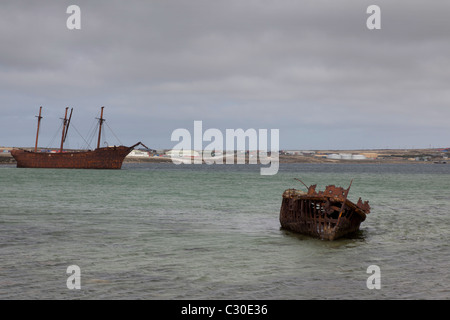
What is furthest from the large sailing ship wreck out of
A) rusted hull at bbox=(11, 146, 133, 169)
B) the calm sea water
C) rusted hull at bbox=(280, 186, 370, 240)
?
rusted hull at bbox=(280, 186, 370, 240)

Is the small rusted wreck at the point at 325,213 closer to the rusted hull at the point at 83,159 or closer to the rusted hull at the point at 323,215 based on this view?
the rusted hull at the point at 323,215

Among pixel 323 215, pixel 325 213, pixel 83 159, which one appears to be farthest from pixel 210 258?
pixel 83 159

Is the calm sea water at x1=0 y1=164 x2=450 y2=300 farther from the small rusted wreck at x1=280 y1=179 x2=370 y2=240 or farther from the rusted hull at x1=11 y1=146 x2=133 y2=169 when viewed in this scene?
the rusted hull at x1=11 y1=146 x2=133 y2=169

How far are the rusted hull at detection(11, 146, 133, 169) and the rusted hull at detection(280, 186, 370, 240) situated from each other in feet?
367

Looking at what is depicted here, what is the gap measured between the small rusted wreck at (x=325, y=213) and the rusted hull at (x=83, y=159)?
112 m

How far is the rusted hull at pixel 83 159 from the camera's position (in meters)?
128

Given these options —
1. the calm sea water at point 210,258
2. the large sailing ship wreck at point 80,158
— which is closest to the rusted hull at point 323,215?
the calm sea water at point 210,258

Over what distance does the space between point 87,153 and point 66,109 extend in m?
16.5

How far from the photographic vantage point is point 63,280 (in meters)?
12.7

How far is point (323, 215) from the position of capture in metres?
21.5

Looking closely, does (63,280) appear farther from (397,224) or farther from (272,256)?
(397,224)

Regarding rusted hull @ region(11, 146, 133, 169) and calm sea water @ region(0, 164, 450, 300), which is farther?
rusted hull @ region(11, 146, 133, 169)

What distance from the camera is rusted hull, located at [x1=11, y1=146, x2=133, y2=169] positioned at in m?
128
